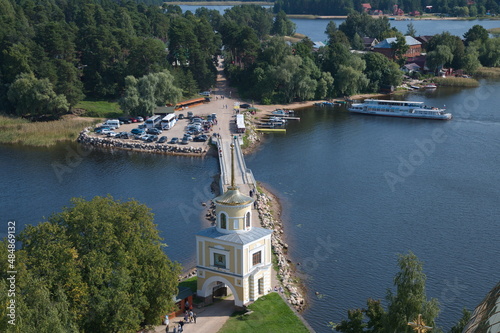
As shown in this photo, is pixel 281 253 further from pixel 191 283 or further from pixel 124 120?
pixel 124 120

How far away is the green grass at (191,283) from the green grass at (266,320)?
4083 millimetres

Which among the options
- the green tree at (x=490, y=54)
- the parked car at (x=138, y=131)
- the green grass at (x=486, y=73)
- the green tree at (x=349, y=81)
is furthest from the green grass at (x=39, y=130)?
the green tree at (x=490, y=54)

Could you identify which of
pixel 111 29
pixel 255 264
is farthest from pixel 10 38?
pixel 255 264

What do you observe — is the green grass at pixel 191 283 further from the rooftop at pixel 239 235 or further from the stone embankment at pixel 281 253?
the stone embankment at pixel 281 253

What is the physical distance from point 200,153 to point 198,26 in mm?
43423

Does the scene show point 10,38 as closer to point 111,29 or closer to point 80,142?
point 111,29

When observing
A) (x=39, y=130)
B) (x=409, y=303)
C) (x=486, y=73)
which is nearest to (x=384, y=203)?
(x=409, y=303)

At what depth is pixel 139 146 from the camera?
7769 cm

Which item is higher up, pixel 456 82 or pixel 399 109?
pixel 456 82

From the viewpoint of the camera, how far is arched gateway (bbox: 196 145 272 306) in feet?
118

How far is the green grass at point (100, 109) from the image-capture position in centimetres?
9125

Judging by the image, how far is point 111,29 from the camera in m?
106

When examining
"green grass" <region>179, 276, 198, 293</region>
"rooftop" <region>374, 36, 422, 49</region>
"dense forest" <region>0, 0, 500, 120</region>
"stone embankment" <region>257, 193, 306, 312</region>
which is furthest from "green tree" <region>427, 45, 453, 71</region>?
"green grass" <region>179, 276, 198, 293</region>

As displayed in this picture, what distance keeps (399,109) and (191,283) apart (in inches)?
2559
